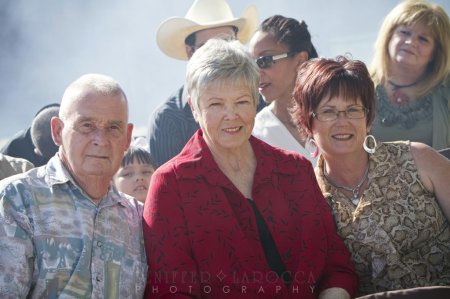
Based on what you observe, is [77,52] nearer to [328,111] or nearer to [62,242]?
[328,111]

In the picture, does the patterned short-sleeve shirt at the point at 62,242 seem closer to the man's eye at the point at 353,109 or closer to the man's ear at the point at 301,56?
the man's eye at the point at 353,109

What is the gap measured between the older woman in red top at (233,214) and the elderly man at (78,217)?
136 millimetres

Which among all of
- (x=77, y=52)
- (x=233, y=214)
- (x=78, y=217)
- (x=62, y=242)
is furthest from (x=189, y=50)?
(x=77, y=52)

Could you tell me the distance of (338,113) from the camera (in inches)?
122

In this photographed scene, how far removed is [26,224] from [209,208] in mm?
715

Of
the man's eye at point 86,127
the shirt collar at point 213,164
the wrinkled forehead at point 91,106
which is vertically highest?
the wrinkled forehead at point 91,106

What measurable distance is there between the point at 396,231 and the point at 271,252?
1.96 ft

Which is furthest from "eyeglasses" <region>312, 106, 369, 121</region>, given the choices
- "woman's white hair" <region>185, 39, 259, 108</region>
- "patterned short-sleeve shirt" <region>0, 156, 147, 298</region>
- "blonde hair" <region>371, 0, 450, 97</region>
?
"blonde hair" <region>371, 0, 450, 97</region>

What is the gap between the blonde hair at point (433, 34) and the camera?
425 cm

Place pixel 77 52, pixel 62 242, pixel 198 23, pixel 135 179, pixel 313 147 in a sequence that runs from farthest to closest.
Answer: pixel 77 52 → pixel 198 23 → pixel 135 179 → pixel 313 147 → pixel 62 242

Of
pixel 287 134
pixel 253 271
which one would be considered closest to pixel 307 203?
pixel 253 271

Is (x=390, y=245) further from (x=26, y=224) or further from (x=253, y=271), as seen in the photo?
(x=26, y=224)

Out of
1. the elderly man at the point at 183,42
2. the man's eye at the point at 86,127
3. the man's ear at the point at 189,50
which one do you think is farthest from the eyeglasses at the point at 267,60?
the man's eye at the point at 86,127

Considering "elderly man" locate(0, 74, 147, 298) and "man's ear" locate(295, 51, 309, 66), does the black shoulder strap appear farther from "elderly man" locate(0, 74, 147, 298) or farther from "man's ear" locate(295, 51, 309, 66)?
"man's ear" locate(295, 51, 309, 66)
